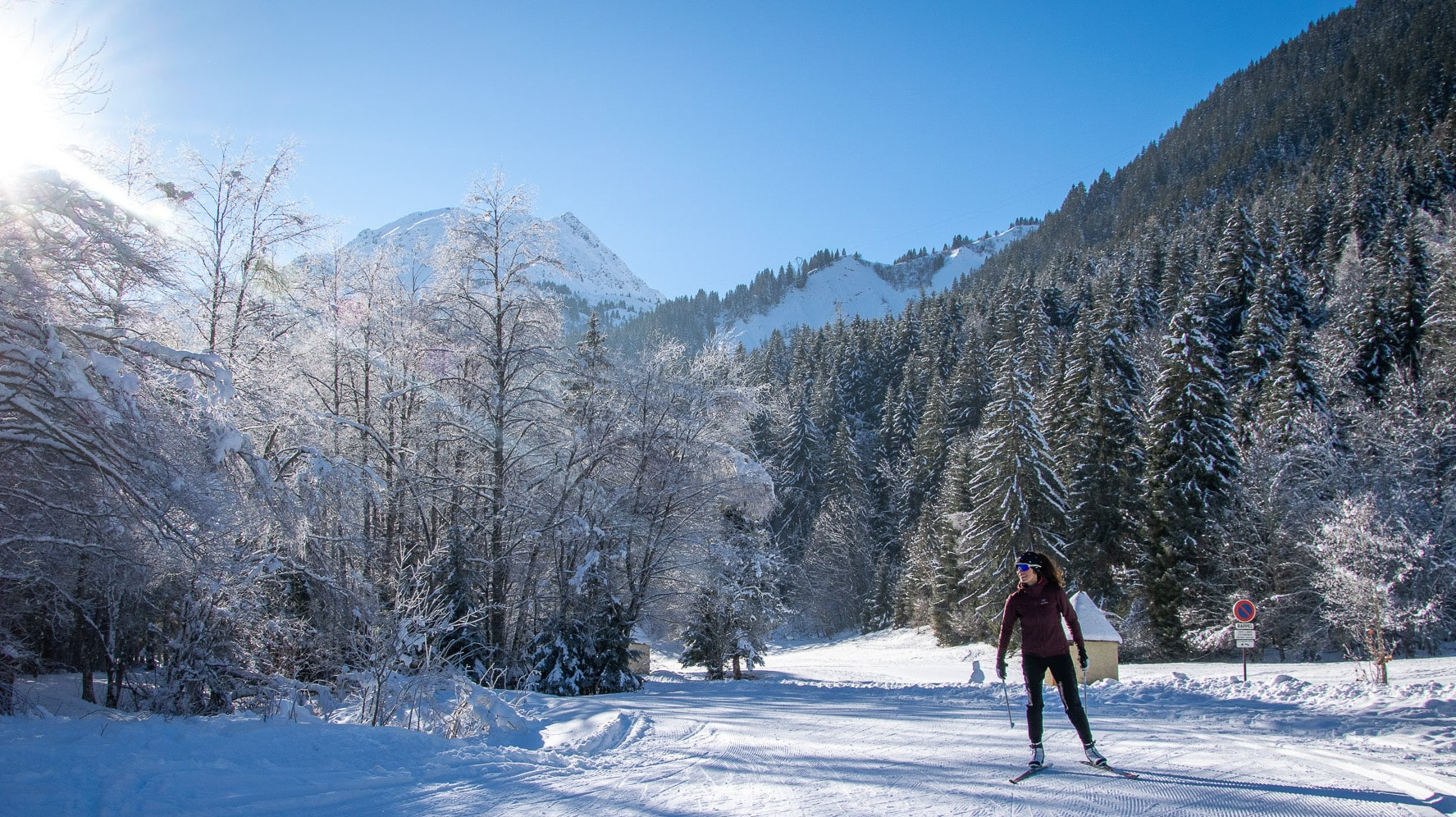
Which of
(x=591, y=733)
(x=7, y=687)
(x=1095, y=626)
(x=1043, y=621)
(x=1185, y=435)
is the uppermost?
(x=1185, y=435)

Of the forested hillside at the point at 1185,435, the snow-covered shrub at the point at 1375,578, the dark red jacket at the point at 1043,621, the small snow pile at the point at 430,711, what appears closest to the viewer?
A: the dark red jacket at the point at 1043,621

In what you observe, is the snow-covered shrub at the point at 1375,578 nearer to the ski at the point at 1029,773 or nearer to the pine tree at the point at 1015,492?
the pine tree at the point at 1015,492

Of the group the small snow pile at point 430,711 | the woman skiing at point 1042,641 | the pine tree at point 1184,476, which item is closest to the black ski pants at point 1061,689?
the woman skiing at point 1042,641

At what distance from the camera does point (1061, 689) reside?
544 centimetres

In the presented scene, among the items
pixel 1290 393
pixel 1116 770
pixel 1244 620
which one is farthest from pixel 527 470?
pixel 1290 393

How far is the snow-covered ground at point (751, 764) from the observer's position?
175 inches

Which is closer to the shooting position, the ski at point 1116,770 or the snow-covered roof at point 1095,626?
the ski at point 1116,770

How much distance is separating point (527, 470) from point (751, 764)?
1260cm

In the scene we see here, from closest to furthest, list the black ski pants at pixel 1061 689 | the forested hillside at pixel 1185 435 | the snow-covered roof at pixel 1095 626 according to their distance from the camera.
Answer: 1. the black ski pants at pixel 1061 689
2. the snow-covered roof at pixel 1095 626
3. the forested hillside at pixel 1185 435

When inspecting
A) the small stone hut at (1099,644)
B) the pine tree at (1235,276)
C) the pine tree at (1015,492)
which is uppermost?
the pine tree at (1235,276)

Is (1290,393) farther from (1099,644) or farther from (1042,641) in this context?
(1042,641)

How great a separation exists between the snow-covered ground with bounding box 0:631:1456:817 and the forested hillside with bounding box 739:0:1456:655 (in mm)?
8975

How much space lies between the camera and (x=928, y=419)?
5241 cm

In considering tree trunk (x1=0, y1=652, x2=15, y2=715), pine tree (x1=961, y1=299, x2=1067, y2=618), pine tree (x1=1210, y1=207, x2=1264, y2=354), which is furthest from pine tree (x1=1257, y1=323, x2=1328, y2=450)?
tree trunk (x1=0, y1=652, x2=15, y2=715)
